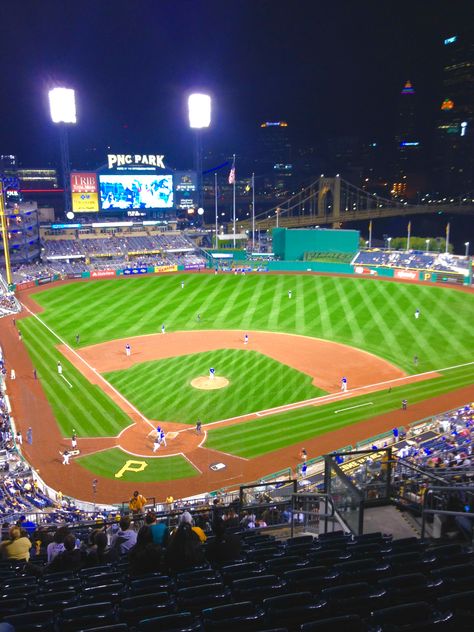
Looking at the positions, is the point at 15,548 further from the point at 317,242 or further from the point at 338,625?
the point at 317,242

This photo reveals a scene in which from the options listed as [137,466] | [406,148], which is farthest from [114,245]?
[406,148]

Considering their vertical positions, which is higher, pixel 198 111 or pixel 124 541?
pixel 198 111

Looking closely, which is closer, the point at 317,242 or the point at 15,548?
the point at 15,548

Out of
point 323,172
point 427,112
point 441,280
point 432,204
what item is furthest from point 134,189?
point 427,112

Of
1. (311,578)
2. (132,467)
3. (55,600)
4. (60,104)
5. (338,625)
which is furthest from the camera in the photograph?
(60,104)

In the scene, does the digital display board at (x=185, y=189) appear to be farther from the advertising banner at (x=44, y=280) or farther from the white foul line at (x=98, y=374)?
the white foul line at (x=98, y=374)

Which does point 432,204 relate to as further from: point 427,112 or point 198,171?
point 198,171

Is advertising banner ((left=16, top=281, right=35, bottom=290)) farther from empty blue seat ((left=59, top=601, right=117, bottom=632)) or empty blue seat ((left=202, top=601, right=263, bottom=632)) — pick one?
empty blue seat ((left=202, top=601, right=263, bottom=632))

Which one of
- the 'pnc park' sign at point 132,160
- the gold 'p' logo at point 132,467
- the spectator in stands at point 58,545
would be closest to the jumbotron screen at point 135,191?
the 'pnc park' sign at point 132,160
